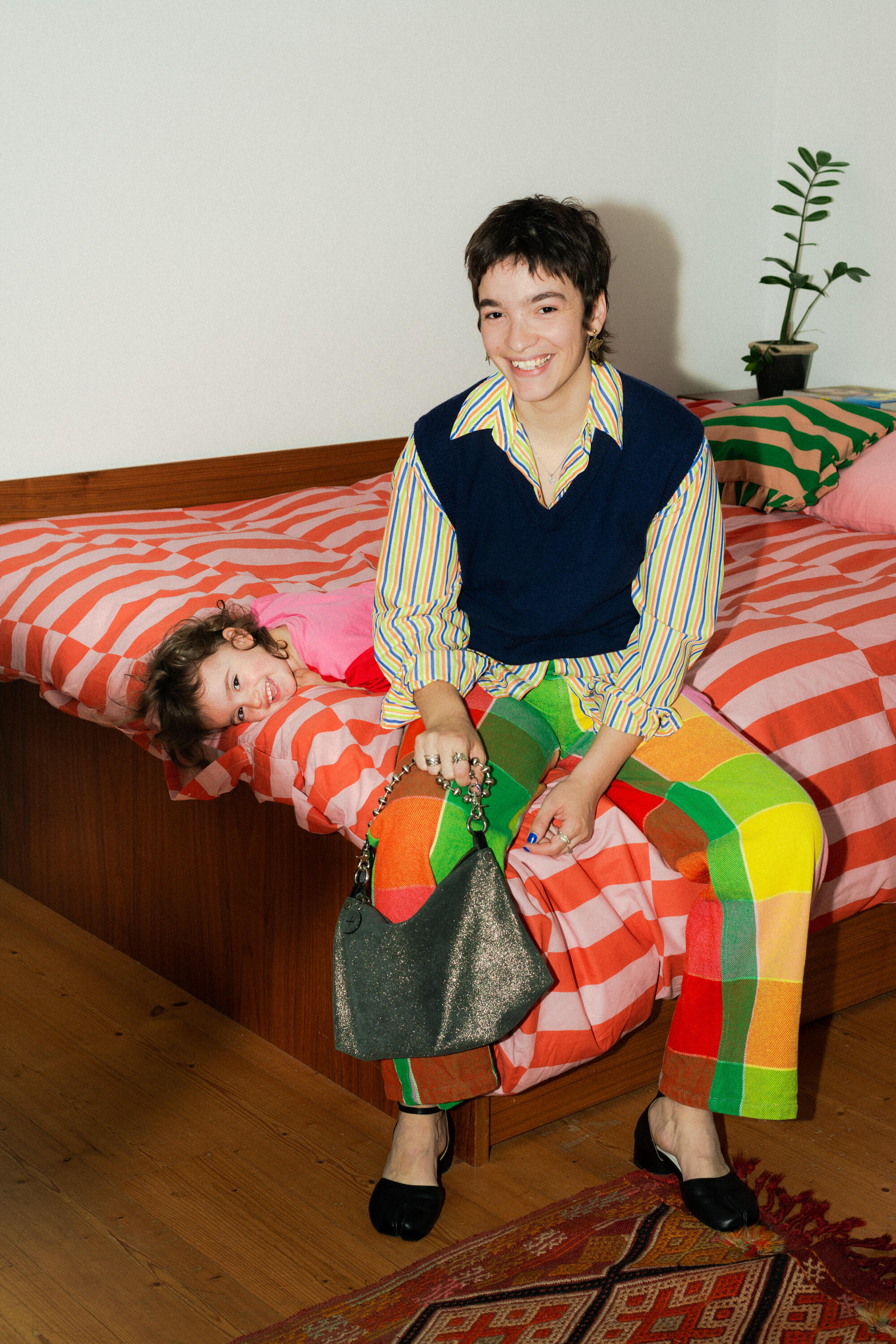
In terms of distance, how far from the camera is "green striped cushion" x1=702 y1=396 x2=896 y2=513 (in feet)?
7.89

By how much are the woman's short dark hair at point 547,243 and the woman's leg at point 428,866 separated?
51 centimetres

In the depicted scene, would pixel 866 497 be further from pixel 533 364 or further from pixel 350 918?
pixel 350 918

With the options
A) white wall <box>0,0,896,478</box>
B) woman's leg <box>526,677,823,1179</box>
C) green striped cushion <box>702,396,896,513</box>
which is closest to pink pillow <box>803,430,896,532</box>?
green striped cushion <box>702,396,896,513</box>

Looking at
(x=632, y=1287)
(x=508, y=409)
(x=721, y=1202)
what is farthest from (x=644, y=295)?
(x=632, y=1287)

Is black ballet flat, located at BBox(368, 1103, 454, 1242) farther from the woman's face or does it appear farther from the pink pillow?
the pink pillow

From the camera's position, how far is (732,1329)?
115 centimetres

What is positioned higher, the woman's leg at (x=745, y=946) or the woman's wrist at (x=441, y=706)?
the woman's wrist at (x=441, y=706)

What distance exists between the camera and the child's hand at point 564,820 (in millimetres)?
1316

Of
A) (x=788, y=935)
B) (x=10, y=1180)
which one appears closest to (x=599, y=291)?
(x=788, y=935)

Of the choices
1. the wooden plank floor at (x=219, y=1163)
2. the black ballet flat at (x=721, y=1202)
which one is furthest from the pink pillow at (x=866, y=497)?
the black ballet flat at (x=721, y=1202)

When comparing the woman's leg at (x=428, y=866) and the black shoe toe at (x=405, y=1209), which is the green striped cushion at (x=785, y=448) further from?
the black shoe toe at (x=405, y=1209)

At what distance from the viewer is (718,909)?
4.25 ft

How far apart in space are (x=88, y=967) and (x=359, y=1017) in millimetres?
778

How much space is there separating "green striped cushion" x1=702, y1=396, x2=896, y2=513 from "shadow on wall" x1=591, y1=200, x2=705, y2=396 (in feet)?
1.75
